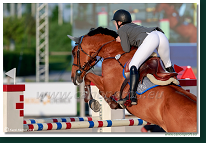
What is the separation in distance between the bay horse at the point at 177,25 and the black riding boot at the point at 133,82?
1143cm

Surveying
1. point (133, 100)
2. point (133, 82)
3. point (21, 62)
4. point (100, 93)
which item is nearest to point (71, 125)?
point (100, 93)

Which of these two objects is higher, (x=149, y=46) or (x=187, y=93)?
(x=149, y=46)

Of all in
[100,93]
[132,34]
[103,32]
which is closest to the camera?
[132,34]

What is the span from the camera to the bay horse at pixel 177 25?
1477cm

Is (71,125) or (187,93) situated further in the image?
(71,125)

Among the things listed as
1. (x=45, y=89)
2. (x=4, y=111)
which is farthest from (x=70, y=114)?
(x=4, y=111)

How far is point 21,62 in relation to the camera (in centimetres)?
2230

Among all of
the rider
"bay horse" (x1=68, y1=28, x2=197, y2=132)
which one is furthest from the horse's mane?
the rider

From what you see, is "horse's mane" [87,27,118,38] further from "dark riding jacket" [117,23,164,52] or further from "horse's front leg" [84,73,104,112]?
"horse's front leg" [84,73,104,112]

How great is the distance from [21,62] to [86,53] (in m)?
18.3

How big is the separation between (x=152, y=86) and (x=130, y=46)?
2.65 ft

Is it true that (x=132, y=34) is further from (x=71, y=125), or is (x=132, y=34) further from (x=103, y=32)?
(x=71, y=125)

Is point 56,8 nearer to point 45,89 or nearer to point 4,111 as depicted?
point 45,89

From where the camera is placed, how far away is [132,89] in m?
3.88
